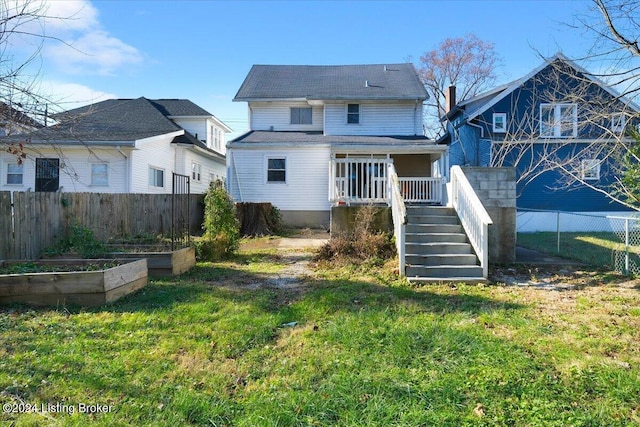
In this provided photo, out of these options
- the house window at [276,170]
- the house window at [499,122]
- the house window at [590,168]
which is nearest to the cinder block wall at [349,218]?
the house window at [590,168]

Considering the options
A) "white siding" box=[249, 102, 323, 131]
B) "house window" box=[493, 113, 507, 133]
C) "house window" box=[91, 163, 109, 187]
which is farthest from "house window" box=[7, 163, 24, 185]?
"house window" box=[493, 113, 507, 133]

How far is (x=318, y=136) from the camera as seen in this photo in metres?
17.4

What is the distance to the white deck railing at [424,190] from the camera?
11771mm

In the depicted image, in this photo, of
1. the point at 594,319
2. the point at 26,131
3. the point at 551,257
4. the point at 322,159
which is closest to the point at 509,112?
the point at 322,159

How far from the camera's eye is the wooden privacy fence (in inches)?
310

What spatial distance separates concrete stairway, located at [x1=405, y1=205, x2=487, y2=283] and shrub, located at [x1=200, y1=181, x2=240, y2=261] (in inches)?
168

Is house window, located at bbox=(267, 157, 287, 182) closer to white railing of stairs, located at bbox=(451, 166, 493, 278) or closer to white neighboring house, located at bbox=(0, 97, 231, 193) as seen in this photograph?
white neighboring house, located at bbox=(0, 97, 231, 193)

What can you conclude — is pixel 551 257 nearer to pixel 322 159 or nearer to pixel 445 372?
pixel 445 372

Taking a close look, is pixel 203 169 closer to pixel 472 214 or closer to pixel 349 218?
pixel 349 218

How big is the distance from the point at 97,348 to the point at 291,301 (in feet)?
8.32

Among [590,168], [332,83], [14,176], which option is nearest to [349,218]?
[590,168]

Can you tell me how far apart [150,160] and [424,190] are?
12.0 metres

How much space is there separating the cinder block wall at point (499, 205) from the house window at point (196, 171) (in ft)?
53.3

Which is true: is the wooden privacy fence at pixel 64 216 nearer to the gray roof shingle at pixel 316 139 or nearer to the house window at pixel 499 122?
the gray roof shingle at pixel 316 139
